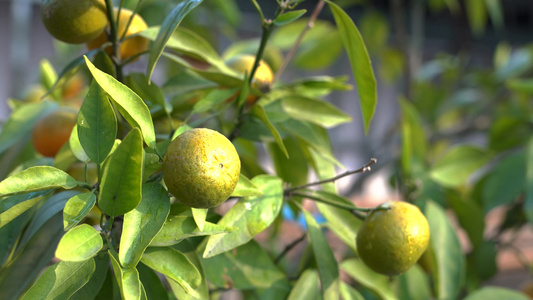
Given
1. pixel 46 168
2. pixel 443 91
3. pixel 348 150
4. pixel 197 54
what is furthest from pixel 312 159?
pixel 348 150

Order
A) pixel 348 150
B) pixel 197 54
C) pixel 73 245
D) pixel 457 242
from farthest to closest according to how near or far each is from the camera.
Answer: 1. pixel 348 150
2. pixel 457 242
3. pixel 197 54
4. pixel 73 245

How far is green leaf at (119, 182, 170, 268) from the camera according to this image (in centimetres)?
32

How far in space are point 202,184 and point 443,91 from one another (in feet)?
3.57

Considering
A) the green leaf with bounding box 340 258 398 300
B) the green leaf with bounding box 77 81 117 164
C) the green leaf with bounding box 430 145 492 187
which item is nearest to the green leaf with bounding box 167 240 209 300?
the green leaf with bounding box 77 81 117 164

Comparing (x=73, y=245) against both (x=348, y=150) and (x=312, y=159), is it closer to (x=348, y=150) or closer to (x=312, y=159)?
Answer: (x=312, y=159)

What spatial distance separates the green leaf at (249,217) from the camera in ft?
1.26

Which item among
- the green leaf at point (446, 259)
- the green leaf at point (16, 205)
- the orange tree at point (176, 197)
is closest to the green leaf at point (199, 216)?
the orange tree at point (176, 197)

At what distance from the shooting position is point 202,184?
0.33m

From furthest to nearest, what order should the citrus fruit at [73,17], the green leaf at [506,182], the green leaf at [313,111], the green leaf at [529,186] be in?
the green leaf at [506,182], the green leaf at [529,186], the green leaf at [313,111], the citrus fruit at [73,17]

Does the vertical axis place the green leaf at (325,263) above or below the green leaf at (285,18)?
below

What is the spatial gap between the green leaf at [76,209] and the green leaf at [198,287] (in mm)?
91

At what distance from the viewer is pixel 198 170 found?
1.07 ft

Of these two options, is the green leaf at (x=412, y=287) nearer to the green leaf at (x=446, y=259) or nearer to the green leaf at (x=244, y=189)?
the green leaf at (x=446, y=259)

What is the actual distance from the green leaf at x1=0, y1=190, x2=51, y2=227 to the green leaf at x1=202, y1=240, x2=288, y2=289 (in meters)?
0.16
